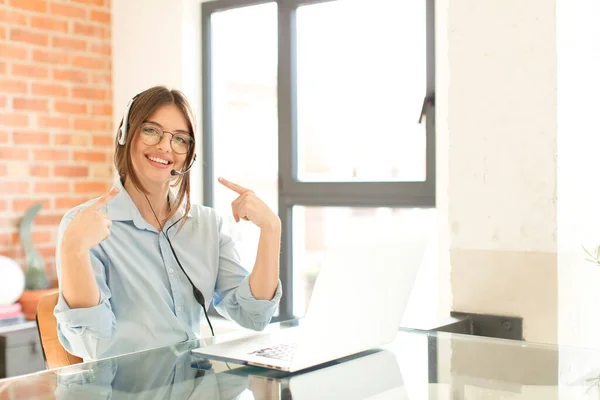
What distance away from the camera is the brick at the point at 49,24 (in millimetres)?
3579

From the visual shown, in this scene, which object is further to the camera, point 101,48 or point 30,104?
point 101,48

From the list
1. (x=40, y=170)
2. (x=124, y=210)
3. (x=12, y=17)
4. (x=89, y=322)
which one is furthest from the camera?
(x=40, y=170)

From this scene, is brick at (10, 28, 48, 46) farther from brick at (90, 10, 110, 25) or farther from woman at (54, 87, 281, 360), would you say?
woman at (54, 87, 281, 360)

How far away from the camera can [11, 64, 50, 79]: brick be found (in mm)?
3514

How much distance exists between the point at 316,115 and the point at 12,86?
1398mm

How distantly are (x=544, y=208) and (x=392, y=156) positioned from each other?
98cm

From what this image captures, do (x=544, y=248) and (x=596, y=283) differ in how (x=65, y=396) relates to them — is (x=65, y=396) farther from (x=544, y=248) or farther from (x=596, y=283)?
(x=596, y=283)

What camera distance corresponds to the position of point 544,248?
7.84 feet

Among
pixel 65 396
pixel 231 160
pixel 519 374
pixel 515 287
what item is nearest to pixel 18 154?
pixel 231 160

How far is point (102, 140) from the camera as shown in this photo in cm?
389

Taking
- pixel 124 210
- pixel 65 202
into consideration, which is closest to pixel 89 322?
pixel 124 210

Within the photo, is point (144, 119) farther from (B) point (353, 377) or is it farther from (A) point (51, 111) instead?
(A) point (51, 111)

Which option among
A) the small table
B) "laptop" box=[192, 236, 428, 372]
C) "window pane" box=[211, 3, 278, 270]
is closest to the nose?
"laptop" box=[192, 236, 428, 372]

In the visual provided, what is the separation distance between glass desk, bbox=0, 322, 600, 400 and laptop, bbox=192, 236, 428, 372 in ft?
0.09
